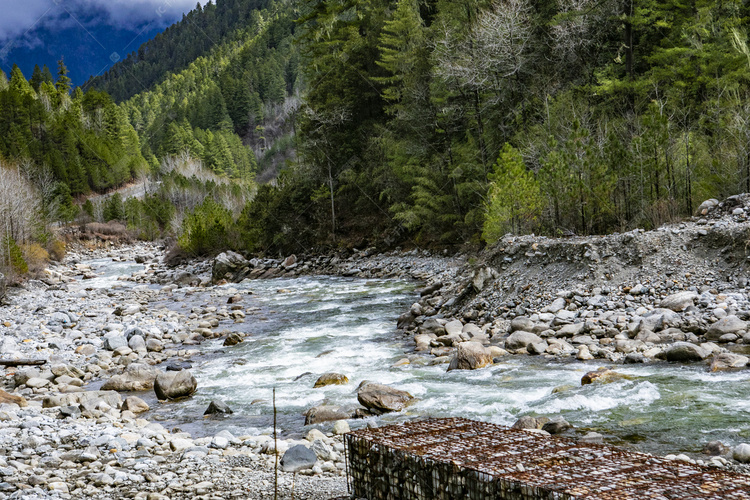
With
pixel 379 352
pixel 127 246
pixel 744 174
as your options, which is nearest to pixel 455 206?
pixel 744 174

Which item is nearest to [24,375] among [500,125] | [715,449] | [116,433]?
[116,433]

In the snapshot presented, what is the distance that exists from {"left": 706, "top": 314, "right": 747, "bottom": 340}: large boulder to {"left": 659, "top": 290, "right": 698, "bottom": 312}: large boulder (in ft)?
3.07

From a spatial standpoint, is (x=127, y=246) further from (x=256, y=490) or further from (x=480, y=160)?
(x=256, y=490)

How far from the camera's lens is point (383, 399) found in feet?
24.9

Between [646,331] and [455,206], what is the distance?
58.9 feet

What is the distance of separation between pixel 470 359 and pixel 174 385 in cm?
509

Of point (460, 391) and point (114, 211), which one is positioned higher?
point (114, 211)

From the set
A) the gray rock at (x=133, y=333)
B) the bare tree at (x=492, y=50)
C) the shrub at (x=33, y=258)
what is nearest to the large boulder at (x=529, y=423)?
the gray rock at (x=133, y=333)

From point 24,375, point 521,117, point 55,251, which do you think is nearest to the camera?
point 24,375

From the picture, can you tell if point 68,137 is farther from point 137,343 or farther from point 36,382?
point 36,382

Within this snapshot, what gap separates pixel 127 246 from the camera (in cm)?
6688

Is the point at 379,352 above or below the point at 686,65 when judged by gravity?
below

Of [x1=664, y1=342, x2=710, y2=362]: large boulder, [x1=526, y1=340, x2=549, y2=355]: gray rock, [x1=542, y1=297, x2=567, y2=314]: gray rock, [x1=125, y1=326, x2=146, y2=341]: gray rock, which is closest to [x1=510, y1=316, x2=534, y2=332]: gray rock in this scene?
[x1=542, y1=297, x2=567, y2=314]: gray rock

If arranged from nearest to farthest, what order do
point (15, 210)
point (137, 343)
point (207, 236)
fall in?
point (137, 343) → point (15, 210) → point (207, 236)
